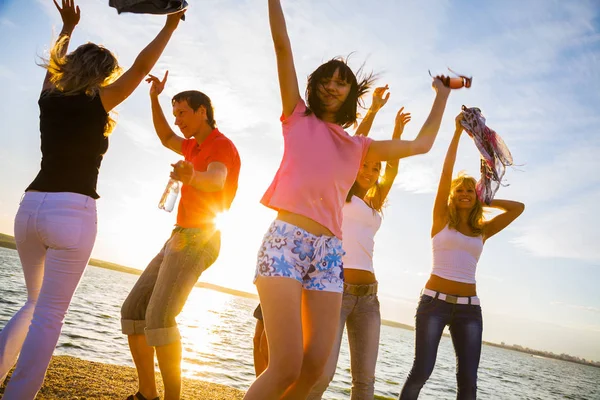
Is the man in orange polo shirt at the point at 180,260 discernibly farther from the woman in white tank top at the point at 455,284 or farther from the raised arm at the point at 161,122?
the woman in white tank top at the point at 455,284

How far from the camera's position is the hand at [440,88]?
2953mm

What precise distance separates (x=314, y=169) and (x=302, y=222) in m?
0.32

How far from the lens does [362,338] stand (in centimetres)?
407

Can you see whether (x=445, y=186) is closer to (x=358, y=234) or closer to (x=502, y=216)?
(x=502, y=216)

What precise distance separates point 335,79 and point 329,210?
91 centimetres

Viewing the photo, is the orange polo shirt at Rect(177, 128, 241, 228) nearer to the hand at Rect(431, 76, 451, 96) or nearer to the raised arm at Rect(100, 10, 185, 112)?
the raised arm at Rect(100, 10, 185, 112)

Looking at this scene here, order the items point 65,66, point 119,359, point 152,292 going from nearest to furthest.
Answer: point 65,66
point 152,292
point 119,359

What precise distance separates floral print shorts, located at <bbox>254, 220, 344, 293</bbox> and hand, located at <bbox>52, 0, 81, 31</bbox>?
243 centimetres

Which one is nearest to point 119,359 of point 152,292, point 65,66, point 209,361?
point 209,361

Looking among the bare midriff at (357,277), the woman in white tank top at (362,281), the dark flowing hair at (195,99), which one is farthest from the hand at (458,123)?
the dark flowing hair at (195,99)

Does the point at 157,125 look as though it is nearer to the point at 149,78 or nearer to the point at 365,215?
the point at 149,78

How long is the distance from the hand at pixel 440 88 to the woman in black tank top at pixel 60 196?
6.29 feet

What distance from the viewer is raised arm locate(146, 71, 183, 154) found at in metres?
4.45

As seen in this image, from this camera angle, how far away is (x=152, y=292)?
11.8ft
